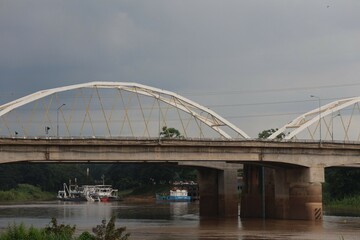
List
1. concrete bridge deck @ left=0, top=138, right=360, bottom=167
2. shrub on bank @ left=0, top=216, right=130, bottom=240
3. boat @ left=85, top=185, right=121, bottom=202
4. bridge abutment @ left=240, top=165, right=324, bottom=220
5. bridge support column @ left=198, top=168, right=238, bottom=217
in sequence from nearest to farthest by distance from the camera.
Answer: shrub on bank @ left=0, top=216, right=130, bottom=240, concrete bridge deck @ left=0, top=138, right=360, bottom=167, bridge abutment @ left=240, top=165, right=324, bottom=220, bridge support column @ left=198, top=168, right=238, bottom=217, boat @ left=85, top=185, right=121, bottom=202

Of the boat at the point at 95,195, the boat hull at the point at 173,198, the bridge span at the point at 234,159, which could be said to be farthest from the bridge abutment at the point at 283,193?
the boat at the point at 95,195

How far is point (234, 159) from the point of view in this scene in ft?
235

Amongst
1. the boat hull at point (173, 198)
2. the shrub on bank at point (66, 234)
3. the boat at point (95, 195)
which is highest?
the boat at point (95, 195)

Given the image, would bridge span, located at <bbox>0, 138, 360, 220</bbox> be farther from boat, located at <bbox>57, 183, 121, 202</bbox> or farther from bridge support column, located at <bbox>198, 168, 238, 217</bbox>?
boat, located at <bbox>57, 183, 121, 202</bbox>

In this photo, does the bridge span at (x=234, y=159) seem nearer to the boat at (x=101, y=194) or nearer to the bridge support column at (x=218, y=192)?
the bridge support column at (x=218, y=192)

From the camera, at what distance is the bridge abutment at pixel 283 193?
73.5 meters

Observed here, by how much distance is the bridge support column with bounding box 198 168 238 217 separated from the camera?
8200 cm

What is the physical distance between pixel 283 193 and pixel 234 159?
8.22m

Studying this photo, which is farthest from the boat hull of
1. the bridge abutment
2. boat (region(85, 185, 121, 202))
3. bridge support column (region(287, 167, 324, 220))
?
bridge support column (region(287, 167, 324, 220))

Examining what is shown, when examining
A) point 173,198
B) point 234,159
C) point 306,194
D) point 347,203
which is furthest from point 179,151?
point 173,198

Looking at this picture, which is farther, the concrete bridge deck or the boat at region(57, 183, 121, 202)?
the boat at region(57, 183, 121, 202)

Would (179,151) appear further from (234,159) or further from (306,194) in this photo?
(306,194)

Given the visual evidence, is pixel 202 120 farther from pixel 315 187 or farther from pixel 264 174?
pixel 315 187

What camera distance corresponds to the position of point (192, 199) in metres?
170
